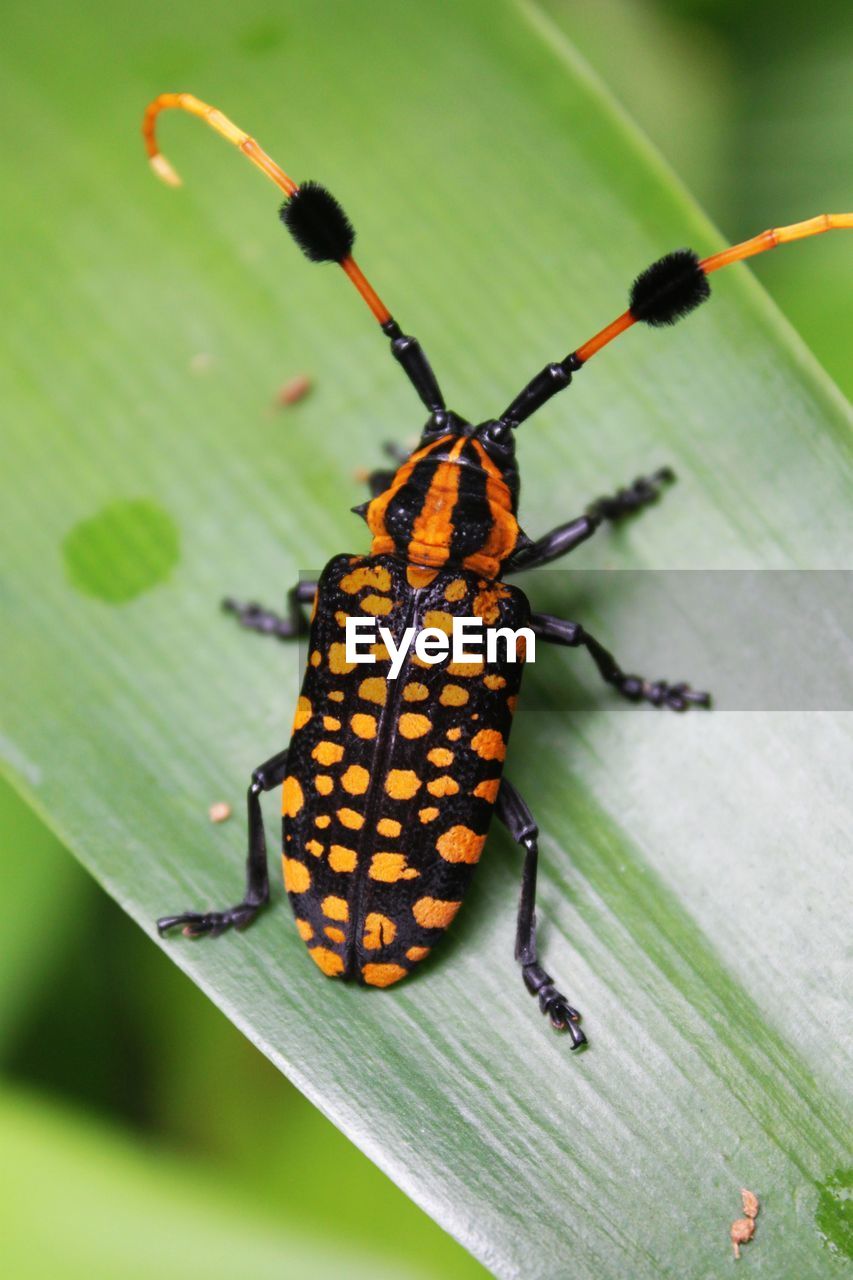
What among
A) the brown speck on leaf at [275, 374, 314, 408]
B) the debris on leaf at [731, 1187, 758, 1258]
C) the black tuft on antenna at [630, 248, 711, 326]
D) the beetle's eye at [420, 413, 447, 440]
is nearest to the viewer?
the debris on leaf at [731, 1187, 758, 1258]

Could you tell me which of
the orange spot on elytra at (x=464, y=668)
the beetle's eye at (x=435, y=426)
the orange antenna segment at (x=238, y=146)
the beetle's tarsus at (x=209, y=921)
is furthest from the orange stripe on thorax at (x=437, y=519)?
the beetle's tarsus at (x=209, y=921)

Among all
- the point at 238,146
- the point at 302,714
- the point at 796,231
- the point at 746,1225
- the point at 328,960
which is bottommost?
the point at 746,1225

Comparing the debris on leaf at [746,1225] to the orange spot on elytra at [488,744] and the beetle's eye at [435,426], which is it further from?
the beetle's eye at [435,426]

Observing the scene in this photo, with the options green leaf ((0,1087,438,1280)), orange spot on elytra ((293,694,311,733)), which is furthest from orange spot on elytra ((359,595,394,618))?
green leaf ((0,1087,438,1280))

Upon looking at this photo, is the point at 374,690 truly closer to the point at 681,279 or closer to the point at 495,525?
the point at 495,525

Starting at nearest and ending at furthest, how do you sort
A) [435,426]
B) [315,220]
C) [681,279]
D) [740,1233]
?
[740,1233], [681,279], [315,220], [435,426]

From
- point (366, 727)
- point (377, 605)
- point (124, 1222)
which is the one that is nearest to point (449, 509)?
point (377, 605)

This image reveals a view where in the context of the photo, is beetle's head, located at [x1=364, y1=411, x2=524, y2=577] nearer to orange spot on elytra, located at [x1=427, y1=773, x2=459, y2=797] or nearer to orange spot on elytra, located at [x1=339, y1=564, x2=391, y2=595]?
orange spot on elytra, located at [x1=339, y1=564, x2=391, y2=595]
